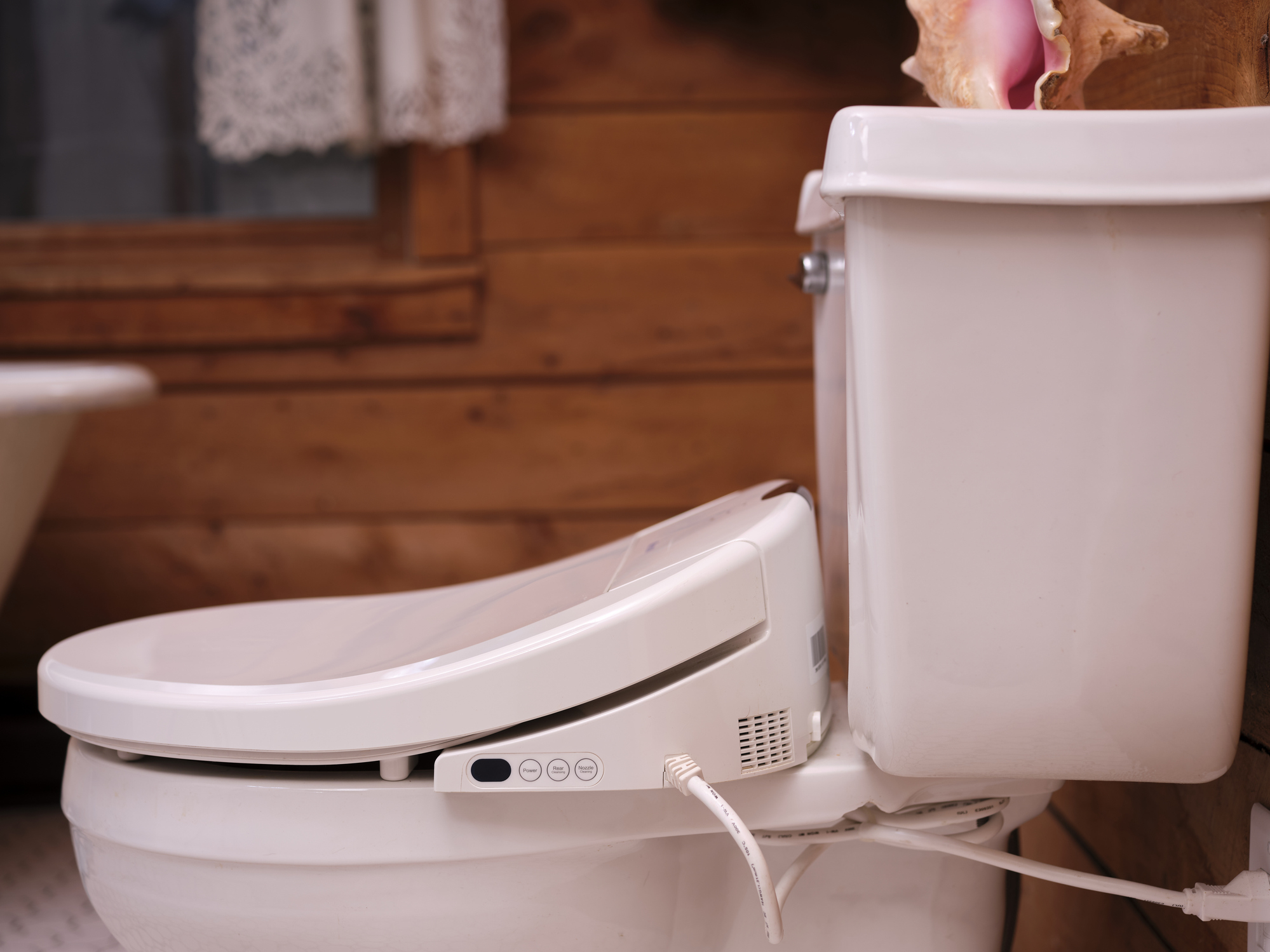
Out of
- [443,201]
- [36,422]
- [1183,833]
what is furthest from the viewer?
[443,201]

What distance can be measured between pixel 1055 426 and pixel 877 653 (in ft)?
0.50

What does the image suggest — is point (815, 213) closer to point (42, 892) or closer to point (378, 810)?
point (378, 810)

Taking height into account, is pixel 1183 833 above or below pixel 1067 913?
above

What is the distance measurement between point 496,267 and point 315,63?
1.24ft

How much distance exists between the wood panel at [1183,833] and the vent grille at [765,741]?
31 cm

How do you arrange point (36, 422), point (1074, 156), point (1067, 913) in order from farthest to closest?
1. point (36, 422)
2. point (1067, 913)
3. point (1074, 156)

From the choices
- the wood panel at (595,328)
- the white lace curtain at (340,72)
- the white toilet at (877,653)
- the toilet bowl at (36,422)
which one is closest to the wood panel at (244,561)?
the wood panel at (595,328)

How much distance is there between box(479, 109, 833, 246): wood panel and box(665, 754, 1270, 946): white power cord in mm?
1086

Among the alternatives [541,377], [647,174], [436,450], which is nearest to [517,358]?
[541,377]

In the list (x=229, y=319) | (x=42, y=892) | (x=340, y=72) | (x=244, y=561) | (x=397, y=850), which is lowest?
(x=42, y=892)

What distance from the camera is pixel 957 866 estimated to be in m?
0.62

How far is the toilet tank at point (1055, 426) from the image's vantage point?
1.55 ft

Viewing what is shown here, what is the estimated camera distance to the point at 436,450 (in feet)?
5.02

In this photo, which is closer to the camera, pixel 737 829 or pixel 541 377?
pixel 737 829
